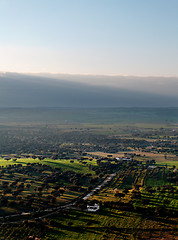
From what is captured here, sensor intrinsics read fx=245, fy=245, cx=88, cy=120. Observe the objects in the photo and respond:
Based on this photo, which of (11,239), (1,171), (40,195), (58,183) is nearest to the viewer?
(11,239)

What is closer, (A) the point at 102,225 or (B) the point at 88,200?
(A) the point at 102,225

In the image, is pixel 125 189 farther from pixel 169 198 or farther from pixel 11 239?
pixel 11 239

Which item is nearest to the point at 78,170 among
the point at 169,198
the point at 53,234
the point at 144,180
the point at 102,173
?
the point at 102,173

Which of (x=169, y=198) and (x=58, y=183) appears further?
(x=58, y=183)

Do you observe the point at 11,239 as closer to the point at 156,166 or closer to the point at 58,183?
the point at 58,183

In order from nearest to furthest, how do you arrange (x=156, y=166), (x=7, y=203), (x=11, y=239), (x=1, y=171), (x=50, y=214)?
1. (x=11, y=239)
2. (x=50, y=214)
3. (x=7, y=203)
4. (x=1, y=171)
5. (x=156, y=166)

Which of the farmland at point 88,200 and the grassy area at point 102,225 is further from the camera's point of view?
the farmland at point 88,200

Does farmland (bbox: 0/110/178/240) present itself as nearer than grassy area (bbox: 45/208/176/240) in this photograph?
No

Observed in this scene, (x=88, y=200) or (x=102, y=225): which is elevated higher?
(x=88, y=200)

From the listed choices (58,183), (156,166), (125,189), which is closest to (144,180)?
(125,189)
